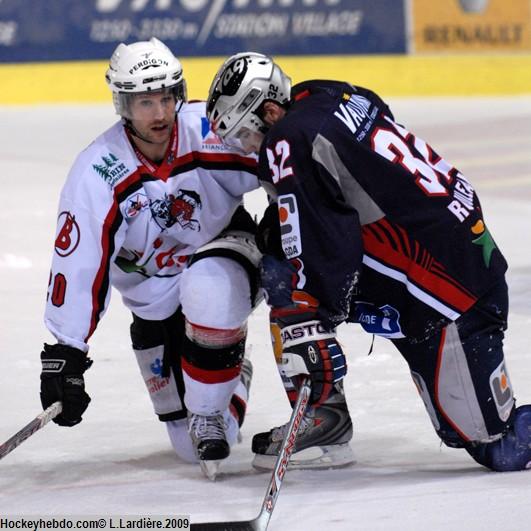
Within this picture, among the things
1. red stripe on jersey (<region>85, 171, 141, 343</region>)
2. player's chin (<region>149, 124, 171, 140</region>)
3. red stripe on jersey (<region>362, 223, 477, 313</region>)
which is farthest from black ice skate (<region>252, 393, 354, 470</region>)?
player's chin (<region>149, 124, 171, 140</region>)

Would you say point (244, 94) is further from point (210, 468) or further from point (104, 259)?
point (210, 468)

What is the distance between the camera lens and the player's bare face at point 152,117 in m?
3.31

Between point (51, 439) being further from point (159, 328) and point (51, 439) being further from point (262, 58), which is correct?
point (262, 58)

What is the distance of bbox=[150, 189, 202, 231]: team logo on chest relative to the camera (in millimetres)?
3350

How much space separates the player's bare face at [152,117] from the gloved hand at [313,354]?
22.8 inches

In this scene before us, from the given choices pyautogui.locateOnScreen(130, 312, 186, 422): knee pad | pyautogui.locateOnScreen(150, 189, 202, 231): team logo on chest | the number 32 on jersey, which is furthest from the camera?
pyautogui.locateOnScreen(130, 312, 186, 422): knee pad

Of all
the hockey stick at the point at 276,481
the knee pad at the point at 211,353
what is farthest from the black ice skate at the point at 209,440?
the hockey stick at the point at 276,481

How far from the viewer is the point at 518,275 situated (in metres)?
5.30

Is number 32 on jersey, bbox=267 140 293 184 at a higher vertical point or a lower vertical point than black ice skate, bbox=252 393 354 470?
higher

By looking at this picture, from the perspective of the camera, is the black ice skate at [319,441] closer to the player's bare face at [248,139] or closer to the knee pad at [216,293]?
the knee pad at [216,293]

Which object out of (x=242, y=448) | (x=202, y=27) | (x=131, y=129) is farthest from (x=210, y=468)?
(x=202, y=27)

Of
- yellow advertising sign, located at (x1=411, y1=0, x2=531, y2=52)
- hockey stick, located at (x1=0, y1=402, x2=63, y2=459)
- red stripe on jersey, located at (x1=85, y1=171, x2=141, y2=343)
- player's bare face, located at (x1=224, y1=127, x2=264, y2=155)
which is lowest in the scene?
yellow advertising sign, located at (x1=411, y1=0, x2=531, y2=52)

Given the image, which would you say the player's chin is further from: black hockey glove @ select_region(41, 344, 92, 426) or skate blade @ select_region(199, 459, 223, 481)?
skate blade @ select_region(199, 459, 223, 481)

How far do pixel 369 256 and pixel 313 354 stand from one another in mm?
241
